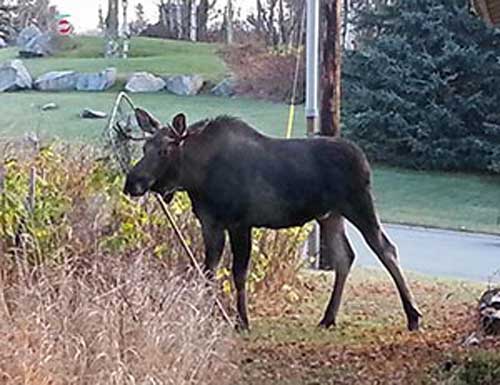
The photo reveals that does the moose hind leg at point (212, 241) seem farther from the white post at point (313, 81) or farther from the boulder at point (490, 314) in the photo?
the white post at point (313, 81)

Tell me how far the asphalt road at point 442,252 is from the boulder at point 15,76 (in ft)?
30.7

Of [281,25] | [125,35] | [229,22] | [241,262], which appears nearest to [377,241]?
[241,262]

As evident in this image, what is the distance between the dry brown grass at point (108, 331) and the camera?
478cm

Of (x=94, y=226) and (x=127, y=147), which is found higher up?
(x=127, y=147)

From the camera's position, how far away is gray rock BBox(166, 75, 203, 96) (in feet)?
83.7

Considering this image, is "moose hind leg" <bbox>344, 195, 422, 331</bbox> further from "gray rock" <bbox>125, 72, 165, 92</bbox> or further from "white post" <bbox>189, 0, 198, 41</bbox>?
"white post" <bbox>189, 0, 198, 41</bbox>

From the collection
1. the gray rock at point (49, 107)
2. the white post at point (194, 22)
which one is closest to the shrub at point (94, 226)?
the gray rock at point (49, 107)

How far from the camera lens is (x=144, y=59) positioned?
86.9 feet

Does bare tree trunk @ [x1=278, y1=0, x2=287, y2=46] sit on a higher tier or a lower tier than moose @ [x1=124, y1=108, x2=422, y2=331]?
higher

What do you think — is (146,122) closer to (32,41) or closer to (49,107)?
(49,107)

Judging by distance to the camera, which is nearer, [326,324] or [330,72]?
[326,324]

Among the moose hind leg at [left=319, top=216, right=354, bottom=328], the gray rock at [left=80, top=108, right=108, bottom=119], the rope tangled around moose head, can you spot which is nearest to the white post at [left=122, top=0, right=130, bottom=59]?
the gray rock at [left=80, top=108, right=108, bottom=119]

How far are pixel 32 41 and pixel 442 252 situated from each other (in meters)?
12.9

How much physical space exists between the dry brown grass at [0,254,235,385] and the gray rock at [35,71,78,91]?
18227mm
